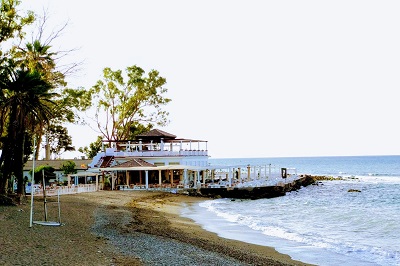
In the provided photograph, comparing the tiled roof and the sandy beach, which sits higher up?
the tiled roof

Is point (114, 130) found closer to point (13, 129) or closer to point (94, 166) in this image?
point (94, 166)

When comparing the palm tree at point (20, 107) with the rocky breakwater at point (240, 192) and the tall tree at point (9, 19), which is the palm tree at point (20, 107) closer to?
the tall tree at point (9, 19)

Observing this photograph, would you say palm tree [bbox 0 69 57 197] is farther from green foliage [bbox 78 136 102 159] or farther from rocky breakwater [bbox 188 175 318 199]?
green foliage [bbox 78 136 102 159]

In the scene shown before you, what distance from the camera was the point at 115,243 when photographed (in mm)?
14352

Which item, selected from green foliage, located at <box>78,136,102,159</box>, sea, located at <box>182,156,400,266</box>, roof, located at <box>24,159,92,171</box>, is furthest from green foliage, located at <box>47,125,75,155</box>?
sea, located at <box>182,156,400,266</box>

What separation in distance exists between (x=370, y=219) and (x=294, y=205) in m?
8.66

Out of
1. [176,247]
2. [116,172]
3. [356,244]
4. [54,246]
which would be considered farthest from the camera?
[116,172]

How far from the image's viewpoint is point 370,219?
27.3 meters

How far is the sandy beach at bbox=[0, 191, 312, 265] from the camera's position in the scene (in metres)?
11.9

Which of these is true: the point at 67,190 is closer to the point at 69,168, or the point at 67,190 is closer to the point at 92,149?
the point at 69,168

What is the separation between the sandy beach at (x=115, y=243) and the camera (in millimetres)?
11898

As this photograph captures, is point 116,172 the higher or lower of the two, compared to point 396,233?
higher

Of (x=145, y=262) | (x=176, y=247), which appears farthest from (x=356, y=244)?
(x=145, y=262)

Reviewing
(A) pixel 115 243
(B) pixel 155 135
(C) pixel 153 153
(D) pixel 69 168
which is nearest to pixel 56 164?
(D) pixel 69 168
